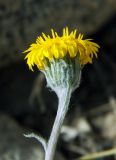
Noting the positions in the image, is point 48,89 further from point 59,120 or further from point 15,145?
point 59,120

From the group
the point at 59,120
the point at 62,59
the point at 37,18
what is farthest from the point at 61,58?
the point at 37,18

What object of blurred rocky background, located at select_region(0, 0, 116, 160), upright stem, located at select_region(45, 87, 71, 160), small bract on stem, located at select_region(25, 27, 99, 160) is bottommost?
blurred rocky background, located at select_region(0, 0, 116, 160)

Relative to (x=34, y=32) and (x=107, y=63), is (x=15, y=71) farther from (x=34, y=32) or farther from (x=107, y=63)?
(x=107, y=63)

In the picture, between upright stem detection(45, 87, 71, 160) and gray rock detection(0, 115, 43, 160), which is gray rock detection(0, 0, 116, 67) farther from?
upright stem detection(45, 87, 71, 160)

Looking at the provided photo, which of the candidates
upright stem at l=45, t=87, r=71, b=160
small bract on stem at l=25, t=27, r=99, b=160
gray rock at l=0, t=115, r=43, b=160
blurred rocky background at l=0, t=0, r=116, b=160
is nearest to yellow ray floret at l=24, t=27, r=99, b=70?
small bract on stem at l=25, t=27, r=99, b=160

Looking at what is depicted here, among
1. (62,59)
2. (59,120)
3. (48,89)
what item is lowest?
(48,89)

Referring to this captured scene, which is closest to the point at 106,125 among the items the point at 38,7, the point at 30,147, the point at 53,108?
the point at 53,108

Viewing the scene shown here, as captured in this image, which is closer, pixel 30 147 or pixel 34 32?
pixel 30 147
